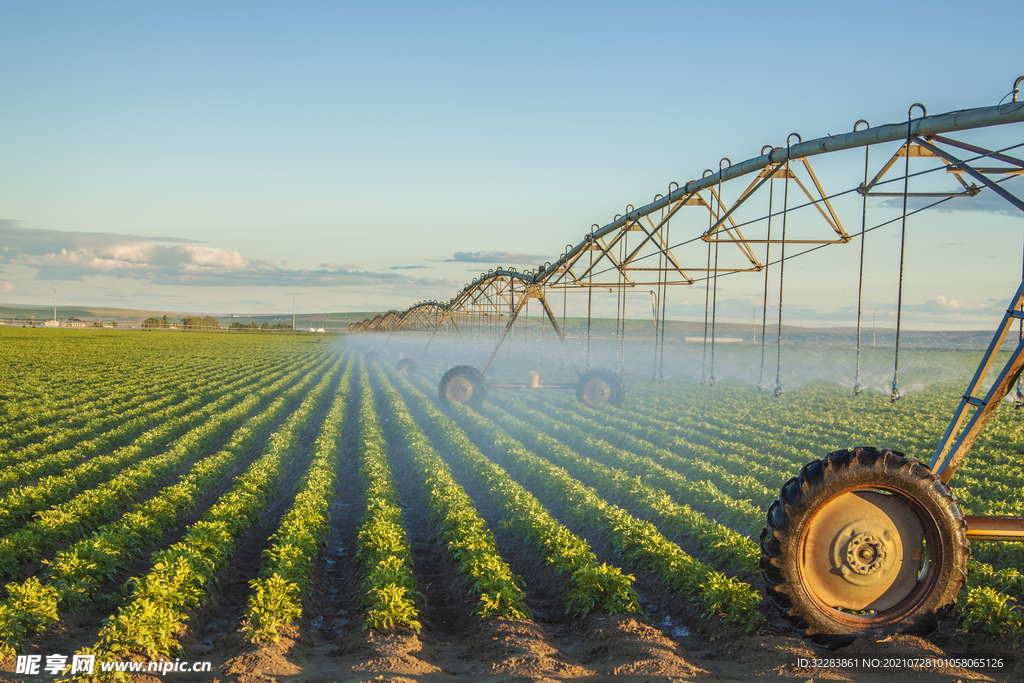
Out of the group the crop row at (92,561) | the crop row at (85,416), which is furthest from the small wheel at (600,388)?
the crop row at (85,416)

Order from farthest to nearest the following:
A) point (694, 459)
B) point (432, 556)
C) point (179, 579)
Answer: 1. point (694, 459)
2. point (432, 556)
3. point (179, 579)

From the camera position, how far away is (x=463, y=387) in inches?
973

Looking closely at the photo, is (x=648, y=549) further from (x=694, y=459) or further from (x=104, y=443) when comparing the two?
(x=104, y=443)

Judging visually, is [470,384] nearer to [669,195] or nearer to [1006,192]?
[669,195]

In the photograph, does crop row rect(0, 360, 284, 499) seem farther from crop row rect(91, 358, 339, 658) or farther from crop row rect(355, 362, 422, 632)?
crop row rect(355, 362, 422, 632)

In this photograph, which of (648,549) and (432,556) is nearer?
(648,549)

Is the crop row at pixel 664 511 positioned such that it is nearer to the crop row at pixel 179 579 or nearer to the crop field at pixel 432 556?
the crop field at pixel 432 556

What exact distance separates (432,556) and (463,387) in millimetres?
15165

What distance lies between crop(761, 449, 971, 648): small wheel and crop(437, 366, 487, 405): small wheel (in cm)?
1914

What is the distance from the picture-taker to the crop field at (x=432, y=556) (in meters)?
6.06

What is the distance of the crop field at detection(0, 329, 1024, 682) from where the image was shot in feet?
19.9

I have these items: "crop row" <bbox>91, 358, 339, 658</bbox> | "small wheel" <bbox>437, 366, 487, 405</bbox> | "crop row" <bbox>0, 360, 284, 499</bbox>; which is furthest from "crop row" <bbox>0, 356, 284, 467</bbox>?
"small wheel" <bbox>437, 366, 487, 405</bbox>

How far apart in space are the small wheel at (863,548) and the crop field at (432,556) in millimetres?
355

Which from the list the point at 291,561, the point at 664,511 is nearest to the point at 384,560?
the point at 291,561
